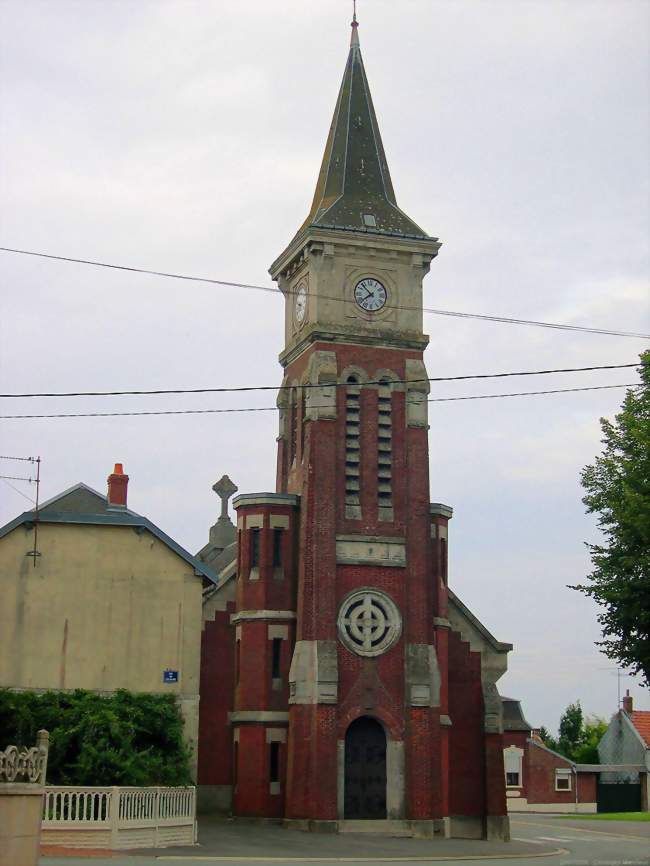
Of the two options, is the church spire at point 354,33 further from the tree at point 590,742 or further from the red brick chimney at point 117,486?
the tree at point 590,742

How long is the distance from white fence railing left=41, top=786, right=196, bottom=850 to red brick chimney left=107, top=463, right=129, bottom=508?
37.9 ft

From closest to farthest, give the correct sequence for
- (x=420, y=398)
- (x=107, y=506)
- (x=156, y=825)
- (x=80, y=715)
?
(x=156, y=825) < (x=80, y=715) < (x=107, y=506) < (x=420, y=398)

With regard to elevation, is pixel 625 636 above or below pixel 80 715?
above

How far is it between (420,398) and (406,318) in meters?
3.09

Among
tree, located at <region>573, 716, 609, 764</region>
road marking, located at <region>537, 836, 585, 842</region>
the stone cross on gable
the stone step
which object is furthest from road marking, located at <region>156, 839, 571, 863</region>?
tree, located at <region>573, 716, 609, 764</region>

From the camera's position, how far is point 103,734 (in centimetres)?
3359

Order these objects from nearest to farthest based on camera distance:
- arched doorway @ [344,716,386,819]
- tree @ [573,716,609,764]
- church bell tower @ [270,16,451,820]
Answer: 1. arched doorway @ [344,716,386,819]
2. church bell tower @ [270,16,451,820]
3. tree @ [573,716,609,764]

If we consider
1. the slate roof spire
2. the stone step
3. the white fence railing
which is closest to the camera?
the white fence railing

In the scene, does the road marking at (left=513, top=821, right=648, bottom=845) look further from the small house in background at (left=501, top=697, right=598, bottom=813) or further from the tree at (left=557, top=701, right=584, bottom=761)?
the tree at (left=557, top=701, right=584, bottom=761)

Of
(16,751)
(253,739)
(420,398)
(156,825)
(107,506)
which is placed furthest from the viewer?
(420,398)

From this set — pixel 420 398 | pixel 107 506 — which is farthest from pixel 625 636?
pixel 107 506

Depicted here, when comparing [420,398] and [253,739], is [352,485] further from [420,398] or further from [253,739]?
[253,739]

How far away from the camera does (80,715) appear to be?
34.3m

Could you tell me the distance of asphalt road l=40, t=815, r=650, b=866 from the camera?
28.8m
